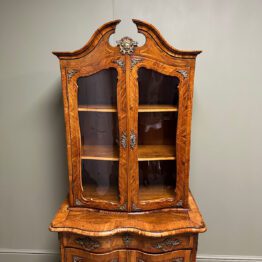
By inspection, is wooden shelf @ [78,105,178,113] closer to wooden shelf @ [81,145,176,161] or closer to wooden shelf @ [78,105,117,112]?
wooden shelf @ [78,105,117,112]

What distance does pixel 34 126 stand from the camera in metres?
1.61

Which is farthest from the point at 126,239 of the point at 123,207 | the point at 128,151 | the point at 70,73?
the point at 70,73

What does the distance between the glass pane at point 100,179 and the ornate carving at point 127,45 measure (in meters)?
0.52

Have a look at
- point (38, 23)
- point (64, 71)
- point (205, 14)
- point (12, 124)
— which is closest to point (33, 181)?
point (12, 124)

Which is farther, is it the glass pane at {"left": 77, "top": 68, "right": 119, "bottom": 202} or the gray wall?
the gray wall

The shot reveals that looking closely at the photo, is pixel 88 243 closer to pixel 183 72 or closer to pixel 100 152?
pixel 100 152

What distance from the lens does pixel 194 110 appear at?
1548mm

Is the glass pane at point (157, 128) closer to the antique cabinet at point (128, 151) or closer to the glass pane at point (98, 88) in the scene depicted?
the antique cabinet at point (128, 151)

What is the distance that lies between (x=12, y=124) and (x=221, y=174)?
135 centimetres

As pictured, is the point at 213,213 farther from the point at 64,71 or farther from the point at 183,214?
the point at 64,71

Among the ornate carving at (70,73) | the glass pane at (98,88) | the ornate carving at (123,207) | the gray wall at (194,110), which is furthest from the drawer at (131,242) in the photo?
the ornate carving at (70,73)

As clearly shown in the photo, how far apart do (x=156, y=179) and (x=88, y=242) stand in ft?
1.45

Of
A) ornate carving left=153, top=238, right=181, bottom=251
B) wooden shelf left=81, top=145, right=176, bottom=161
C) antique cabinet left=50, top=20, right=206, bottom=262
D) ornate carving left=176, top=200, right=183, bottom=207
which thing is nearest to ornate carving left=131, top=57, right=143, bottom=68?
antique cabinet left=50, top=20, right=206, bottom=262

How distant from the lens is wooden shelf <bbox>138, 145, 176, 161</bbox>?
125 cm
